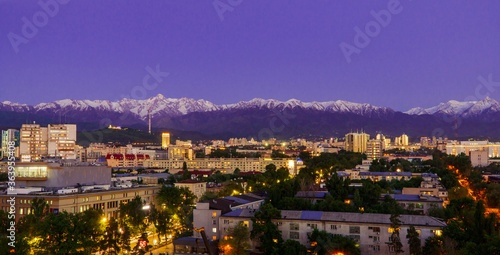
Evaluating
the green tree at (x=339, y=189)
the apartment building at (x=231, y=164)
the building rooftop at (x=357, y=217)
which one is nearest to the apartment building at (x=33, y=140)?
the apartment building at (x=231, y=164)

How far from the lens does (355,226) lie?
20.9 metres

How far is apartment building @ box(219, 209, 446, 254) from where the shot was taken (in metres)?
20.4

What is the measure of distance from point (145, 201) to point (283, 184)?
9.19 m

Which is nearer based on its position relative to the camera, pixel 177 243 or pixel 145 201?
pixel 177 243

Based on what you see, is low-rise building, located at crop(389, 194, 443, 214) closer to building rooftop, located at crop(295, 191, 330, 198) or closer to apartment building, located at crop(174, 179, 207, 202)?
building rooftop, located at crop(295, 191, 330, 198)

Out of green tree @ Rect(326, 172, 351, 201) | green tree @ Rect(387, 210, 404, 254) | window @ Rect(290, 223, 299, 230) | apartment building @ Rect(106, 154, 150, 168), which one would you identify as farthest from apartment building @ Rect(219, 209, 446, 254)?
apartment building @ Rect(106, 154, 150, 168)

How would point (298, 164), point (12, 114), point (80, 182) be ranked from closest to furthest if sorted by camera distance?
1. point (80, 182)
2. point (298, 164)
3. point (12, 114)

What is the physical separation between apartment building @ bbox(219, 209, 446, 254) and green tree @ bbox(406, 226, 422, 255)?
744 mm

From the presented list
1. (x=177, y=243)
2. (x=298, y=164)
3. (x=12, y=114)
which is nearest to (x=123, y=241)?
(x=177, y=243)

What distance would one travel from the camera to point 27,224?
61.9ft

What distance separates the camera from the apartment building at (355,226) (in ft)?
66.8

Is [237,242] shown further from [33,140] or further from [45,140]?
[33,140]

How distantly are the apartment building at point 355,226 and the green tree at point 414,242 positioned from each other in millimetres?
744

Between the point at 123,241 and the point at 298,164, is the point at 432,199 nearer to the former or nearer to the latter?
the point at 123,241
